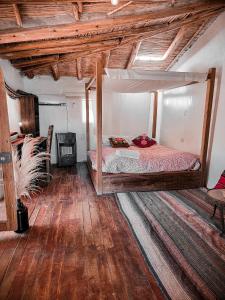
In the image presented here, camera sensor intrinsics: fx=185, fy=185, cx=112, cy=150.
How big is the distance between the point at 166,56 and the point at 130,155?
297cm

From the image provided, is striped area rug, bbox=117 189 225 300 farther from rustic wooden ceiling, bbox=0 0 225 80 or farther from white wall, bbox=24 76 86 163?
white wall, bbox=24 76 86 163

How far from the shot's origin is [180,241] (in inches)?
82.1

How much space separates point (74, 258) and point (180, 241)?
Answer: 1.17 metres

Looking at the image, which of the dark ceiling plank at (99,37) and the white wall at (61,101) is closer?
the dark ceiling plank at (99,37)

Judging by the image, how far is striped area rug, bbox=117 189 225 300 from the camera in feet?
5.11

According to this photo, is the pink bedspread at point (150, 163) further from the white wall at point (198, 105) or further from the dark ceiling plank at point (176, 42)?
the dark ceiling plank at point (176, 42)

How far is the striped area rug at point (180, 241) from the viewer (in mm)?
1559

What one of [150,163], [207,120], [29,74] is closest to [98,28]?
[150,163]

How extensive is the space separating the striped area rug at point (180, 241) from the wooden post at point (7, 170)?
1.45m

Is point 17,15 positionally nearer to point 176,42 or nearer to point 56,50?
point 56,50

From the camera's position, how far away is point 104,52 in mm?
4078

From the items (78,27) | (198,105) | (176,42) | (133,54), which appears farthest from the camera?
(133,54)

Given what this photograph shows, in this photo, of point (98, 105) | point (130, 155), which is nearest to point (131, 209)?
point (130, 155)

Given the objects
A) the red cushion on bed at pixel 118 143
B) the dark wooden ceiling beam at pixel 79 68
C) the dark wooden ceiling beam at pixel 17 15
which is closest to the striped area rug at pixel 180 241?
the red cushion on bed at pixel 118 143
